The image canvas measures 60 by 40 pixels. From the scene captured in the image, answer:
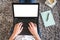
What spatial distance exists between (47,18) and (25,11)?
0.20 metres

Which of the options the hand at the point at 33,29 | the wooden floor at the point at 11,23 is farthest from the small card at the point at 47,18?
the hand at the point at 33,29

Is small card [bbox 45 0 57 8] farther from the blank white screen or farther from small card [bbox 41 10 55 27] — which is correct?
the blank white screen

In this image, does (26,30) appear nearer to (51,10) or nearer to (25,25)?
(25,25)

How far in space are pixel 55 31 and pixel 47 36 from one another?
76 millimetres

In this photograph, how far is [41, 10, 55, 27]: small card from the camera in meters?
1.51

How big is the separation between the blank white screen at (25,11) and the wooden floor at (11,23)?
0.39 feet

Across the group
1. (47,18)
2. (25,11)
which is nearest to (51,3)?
(47,18)

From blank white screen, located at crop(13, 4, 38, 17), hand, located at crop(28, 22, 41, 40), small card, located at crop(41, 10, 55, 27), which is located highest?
blank white screen, located at crop(13, 4, 38, 17)

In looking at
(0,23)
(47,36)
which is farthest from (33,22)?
(0,23)

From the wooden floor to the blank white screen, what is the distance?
4.7 inches

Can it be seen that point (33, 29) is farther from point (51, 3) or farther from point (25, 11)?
point (51, 3)

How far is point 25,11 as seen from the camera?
143cm

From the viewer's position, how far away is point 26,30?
1395 millimetres

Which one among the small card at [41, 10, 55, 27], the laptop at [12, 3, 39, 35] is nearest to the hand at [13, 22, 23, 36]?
the laptop at [12, 3, 39, 35]
